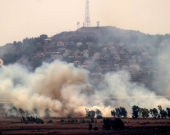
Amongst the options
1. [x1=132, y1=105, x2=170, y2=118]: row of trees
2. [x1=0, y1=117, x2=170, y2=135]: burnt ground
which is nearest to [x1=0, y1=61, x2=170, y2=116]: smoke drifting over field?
[x1=132, y1=105, x2=170, y2=118]: row of trees

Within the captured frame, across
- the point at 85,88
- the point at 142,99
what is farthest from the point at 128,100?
the point at 85,88

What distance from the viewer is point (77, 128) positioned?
130 meters

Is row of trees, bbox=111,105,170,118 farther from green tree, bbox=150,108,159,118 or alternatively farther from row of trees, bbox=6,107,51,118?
row of trees, bbox=6,107,51,118

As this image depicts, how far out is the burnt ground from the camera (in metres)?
121

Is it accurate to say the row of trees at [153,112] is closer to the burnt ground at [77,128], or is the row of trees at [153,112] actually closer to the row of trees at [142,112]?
the row of trees at [142,112]

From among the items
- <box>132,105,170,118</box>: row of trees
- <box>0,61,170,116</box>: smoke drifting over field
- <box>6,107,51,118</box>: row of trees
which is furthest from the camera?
<box>0,61,170,116</box>: smoke drifting over field

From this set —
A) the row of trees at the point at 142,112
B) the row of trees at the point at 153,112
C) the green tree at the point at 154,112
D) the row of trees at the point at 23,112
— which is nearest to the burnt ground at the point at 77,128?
the green tree at the point at 154,112

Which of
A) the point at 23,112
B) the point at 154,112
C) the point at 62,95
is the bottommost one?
the point at 154,112

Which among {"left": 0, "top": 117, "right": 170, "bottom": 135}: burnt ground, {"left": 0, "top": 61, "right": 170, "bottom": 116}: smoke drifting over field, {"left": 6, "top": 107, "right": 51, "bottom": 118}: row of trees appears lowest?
{"left": 0, "top": 117, "right": 170, "bottom": 135}: burnt ground

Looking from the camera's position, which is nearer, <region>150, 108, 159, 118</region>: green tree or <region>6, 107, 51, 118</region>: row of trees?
<region>150, 108, 159, 118</region>: green tree

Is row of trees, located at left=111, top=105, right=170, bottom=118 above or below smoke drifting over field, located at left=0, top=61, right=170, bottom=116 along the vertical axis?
below

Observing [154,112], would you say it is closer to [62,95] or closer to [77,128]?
[62,95]

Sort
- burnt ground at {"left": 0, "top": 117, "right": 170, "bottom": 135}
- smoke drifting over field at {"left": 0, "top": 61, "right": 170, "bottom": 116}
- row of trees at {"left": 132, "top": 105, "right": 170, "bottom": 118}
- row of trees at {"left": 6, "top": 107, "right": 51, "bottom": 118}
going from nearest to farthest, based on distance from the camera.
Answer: burnt ground at {"left": 0, "top": 117, "right": 170, "bottom": 135} → row of trees at {"left": 132, "top": 105, "right": 170, "bottom": 118} → row of trees at {"left": 6, "top": 107, "right": 51, "bottom": 118} → smoke drifting over field at {"left": 0, "top": 61, "right": 170, "bottom": 116}

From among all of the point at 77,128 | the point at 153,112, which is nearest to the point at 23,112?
the point at 153,112
